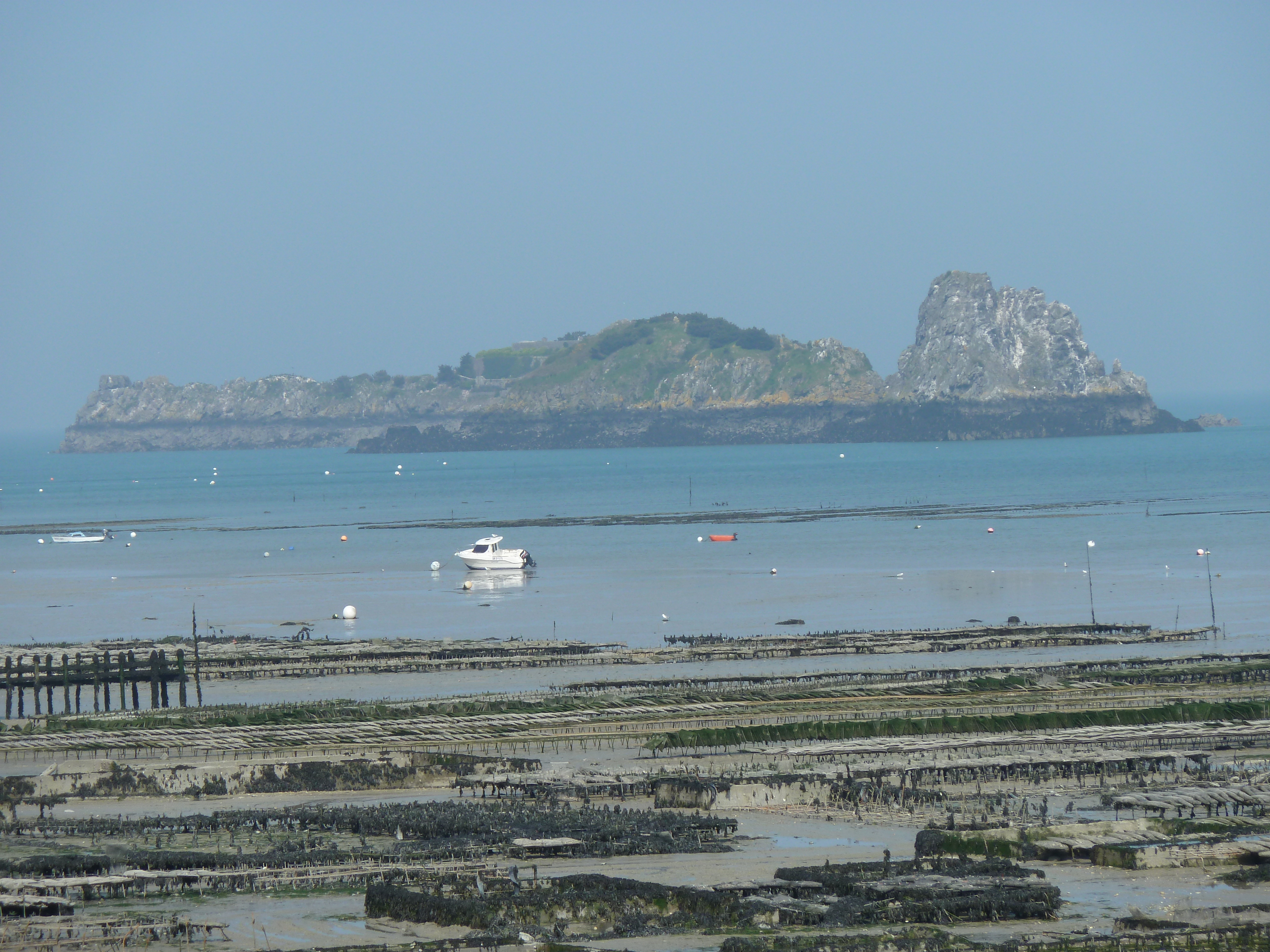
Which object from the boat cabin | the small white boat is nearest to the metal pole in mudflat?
the boat cabin

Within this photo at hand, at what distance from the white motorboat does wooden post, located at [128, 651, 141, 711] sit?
4327cm

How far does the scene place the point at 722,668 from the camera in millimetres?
55719

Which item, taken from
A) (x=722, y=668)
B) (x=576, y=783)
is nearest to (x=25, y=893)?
(x=576, y=783)

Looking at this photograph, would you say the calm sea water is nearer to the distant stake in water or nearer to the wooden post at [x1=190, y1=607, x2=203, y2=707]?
the distant stake in water

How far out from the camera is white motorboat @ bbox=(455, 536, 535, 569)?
96312 millimetres

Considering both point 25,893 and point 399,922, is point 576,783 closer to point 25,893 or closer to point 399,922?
point 399,922

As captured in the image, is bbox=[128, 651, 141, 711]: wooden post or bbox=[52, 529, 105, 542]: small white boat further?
bbox=[52, 529, 105, 542]: small white boat

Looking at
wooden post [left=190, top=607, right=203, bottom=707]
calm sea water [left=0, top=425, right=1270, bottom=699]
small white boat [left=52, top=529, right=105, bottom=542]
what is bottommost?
wooden post [left=190, top=607, right=203, bottom=707]

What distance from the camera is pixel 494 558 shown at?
316ft

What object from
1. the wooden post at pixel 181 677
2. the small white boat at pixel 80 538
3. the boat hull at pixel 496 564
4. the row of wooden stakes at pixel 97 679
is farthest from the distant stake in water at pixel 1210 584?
the small white boat at pixel 80 538

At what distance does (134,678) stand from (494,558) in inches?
1802

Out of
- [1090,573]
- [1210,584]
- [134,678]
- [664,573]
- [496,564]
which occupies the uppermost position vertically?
[496,564]

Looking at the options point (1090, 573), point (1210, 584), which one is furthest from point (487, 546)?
Answer: point (1210, 584)

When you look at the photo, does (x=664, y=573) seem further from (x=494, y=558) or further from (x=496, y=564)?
(x=494, y=558)
